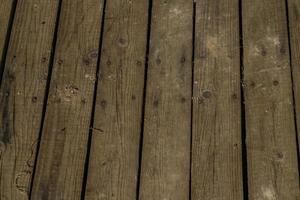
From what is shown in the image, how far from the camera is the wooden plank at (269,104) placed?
8.18ft

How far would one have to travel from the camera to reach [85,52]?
282 centimetres

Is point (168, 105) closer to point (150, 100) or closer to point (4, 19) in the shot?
point (150, 100)

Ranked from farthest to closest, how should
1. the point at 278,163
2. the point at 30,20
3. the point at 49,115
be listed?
the point at 30,20 → the point at 49,115 → the point at 278,163

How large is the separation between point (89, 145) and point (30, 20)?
81 cm

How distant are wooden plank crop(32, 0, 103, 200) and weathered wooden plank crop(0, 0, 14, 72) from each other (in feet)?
0.96

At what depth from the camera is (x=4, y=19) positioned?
9.52 feet

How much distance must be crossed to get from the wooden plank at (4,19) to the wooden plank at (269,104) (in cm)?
130

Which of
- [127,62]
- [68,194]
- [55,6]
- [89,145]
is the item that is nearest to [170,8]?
[127,62]

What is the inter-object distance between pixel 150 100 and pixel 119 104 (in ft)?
0.53

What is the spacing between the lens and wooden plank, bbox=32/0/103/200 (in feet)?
8.50

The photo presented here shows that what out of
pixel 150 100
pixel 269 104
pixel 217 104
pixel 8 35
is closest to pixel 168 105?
pixel 150 100

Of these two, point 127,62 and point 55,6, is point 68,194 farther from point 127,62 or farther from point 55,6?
point 55,6

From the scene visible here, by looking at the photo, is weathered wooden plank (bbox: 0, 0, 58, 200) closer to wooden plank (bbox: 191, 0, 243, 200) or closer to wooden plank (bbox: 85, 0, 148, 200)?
wooden plank (bbox: 85, 0, 148, 200)

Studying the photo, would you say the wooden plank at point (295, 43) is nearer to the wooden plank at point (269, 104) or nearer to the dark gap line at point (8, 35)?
the wooden plank at point (269, 104)
